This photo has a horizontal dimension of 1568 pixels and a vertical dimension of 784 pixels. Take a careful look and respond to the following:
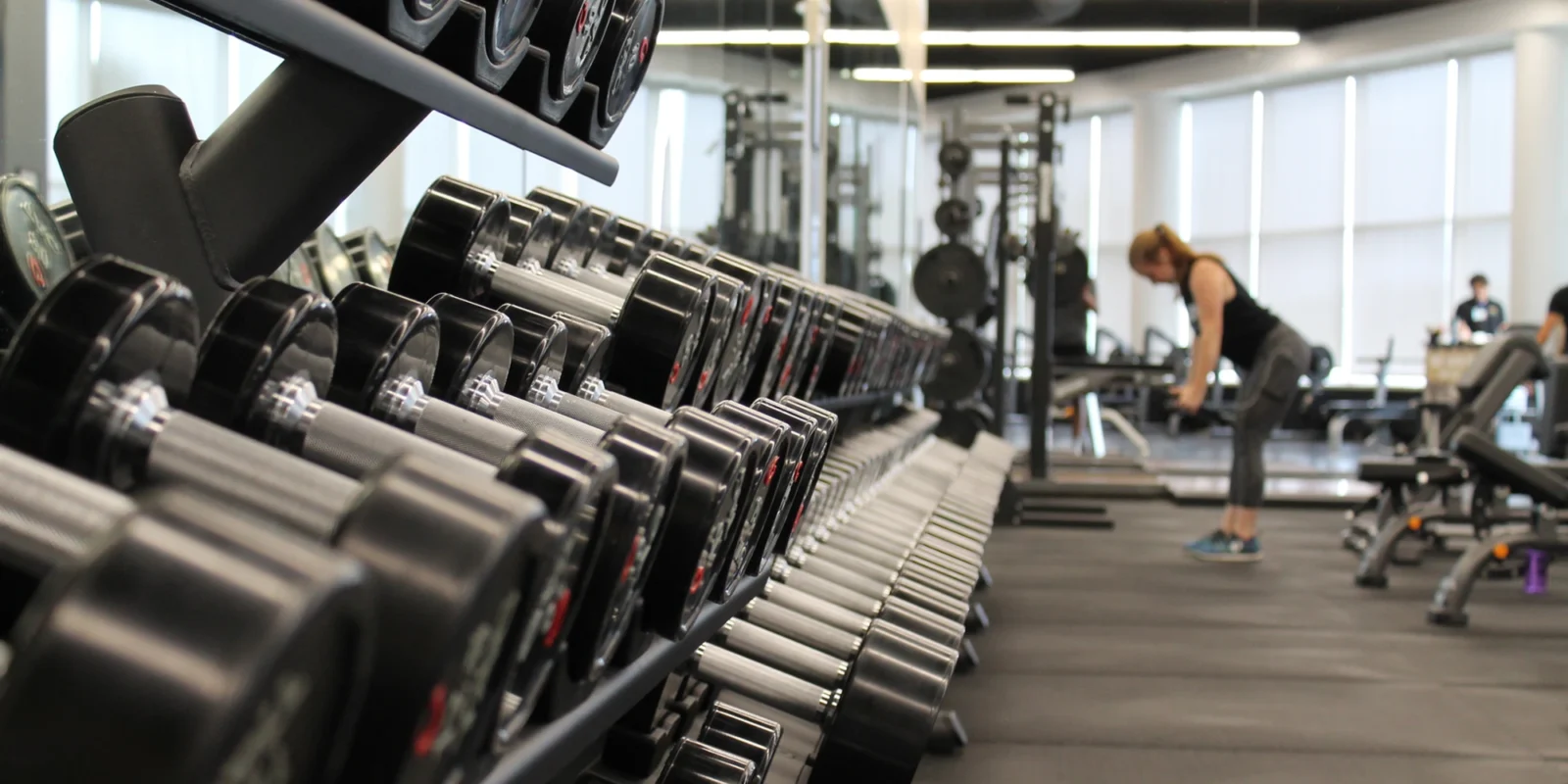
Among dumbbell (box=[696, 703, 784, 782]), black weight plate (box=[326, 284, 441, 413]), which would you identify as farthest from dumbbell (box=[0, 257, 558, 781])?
dumbbell (box=[696, 703, 784, 782])

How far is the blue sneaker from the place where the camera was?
5602 millimetres

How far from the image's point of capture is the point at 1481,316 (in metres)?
10.3

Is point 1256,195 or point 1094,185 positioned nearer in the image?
point 1256,195

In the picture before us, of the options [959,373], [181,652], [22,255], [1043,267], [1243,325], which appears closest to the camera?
[181,652]

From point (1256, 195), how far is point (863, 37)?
756cm

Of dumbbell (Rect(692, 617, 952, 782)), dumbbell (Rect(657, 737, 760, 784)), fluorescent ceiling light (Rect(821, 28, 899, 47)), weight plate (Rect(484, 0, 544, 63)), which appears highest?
fluorescent ceiling light (Rect(821, 28, 899, 47))

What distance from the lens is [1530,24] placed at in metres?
10.9

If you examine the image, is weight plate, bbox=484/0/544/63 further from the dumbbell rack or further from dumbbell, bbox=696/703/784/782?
dumbbell, bbox=696/703/784/782

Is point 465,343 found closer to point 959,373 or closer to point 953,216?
point 959,373

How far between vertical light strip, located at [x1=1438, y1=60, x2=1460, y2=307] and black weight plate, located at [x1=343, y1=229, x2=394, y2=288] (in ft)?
41.2

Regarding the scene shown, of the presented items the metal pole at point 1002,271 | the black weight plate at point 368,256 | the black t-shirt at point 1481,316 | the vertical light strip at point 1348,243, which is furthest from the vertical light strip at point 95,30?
the vertical light strip at point 1348,243

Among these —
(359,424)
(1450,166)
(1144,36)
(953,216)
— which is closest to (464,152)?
(359,424)

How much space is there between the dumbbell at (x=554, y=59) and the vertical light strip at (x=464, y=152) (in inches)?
39.7

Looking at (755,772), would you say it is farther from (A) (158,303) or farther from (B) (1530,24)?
(B) (1530,24)
